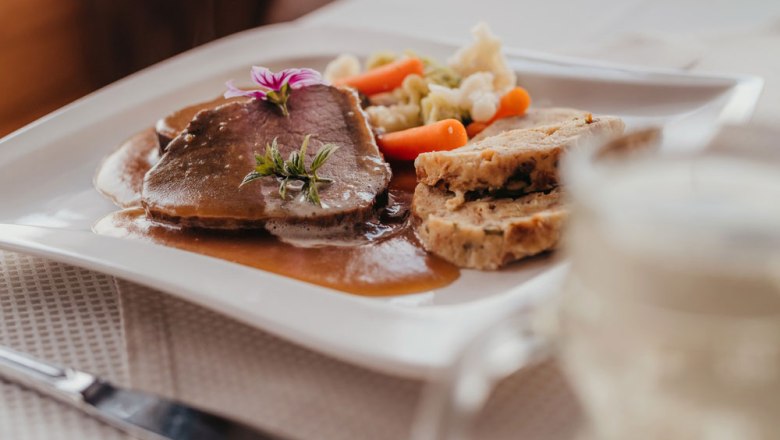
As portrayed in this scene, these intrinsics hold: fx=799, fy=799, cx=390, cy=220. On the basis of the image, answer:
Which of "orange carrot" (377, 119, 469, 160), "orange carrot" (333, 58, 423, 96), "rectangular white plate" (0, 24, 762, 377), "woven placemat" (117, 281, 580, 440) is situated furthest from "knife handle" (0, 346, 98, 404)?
"orange carrot" (333, 58, 423, 96)

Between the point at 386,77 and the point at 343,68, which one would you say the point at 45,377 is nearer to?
the point at 386,77

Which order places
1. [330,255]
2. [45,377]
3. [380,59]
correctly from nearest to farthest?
[45,377] < [330,255] < [380,59]

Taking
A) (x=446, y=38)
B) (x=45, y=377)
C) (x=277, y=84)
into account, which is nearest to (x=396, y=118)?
(x=277, y=84)

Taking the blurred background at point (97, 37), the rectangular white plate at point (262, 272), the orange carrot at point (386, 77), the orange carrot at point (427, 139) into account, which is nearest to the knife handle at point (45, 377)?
the rectangular white plate at point (262, 272)

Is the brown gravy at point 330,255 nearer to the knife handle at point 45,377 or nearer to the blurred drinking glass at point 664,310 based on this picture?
the knife handle at point 45,377

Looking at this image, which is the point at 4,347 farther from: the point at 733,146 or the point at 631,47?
the point at 631,47

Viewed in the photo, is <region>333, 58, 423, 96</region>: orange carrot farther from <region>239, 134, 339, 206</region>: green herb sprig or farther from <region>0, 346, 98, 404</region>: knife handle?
<region>0, 346, 98, 404</region>: knife handle
